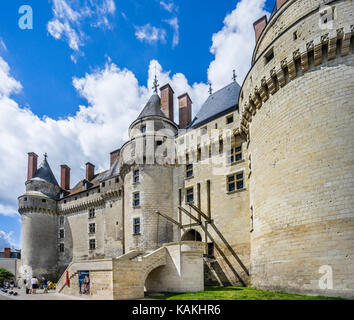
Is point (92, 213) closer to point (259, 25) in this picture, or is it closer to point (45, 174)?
point (45, 174)

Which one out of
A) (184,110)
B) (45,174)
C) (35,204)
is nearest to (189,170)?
(184,110)

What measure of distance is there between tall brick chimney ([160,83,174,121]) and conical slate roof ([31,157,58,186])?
18320mm

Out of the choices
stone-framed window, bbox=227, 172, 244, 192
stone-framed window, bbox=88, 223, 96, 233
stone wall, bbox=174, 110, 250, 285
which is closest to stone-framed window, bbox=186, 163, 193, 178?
stone wall, bbox=174, 110, 250, 285

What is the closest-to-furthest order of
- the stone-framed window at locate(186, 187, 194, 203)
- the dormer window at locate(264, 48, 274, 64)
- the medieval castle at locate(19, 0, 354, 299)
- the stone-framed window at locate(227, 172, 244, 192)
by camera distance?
the medieval castle at locate(19, 0, 354, 299)
the dormer window at locate(264, 48, 274, 64)
the stone-framed window at locate(227, 172, 244, 192)
the stone-framed window at locate(186, 187, 194, 203)

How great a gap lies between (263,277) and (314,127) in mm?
6702

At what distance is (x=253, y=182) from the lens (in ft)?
52.1

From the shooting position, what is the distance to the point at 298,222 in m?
11.7

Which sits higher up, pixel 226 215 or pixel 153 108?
pixel 153 108

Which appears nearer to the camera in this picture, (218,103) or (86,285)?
(86,285)

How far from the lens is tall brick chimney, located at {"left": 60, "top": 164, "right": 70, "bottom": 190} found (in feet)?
124

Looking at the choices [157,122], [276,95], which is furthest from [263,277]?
[157,122]

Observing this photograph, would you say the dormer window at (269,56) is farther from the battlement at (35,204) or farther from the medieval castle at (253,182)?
the battlement at (35,204)

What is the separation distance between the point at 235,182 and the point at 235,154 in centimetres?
181

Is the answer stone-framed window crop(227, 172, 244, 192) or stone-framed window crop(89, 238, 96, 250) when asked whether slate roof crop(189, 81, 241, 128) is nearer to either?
stone-framed window crop(227, 172, 244, 192)
